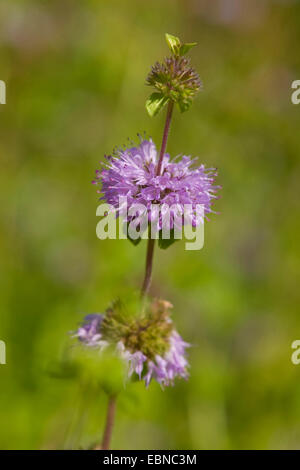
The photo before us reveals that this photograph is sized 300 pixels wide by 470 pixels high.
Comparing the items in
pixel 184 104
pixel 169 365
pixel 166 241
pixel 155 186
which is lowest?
pixel 169 365

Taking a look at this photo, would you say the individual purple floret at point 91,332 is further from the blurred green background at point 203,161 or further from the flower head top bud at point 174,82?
the blurred green background at point 203,161

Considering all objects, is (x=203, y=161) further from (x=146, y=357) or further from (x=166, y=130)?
(x=166, y=130)

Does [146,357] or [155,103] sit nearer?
[155,103]

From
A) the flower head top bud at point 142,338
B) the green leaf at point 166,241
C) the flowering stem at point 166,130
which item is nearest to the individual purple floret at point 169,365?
the flower head top bud at point 142,338

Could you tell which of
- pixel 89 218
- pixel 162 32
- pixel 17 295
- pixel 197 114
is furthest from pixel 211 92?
pixel 17 295

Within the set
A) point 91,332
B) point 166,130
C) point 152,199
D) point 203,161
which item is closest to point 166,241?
point 152,199

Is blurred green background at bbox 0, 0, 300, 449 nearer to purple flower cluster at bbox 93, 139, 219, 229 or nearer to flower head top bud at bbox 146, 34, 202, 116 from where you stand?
purple flower cluster at bbox 93, 139, 219, 229

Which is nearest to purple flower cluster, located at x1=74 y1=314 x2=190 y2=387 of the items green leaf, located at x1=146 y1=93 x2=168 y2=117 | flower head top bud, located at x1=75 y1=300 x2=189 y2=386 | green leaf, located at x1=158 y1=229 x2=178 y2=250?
flower head top bud, located at x1=75 y1=300 x2=189 y2=386
